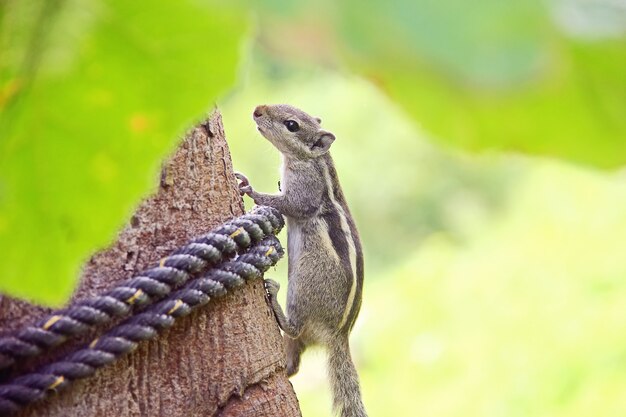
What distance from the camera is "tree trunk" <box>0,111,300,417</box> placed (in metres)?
0.68

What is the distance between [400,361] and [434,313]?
0.28 m

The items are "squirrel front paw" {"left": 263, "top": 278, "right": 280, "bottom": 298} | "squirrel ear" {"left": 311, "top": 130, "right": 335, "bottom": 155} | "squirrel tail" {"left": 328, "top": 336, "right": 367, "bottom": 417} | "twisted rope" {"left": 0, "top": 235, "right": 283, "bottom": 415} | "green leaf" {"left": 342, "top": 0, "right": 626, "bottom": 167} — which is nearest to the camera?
"green leaf" {"left": 342, "top": 0, "right": 626, "bottom": 167}

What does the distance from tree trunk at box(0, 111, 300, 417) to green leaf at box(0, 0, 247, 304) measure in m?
0.52

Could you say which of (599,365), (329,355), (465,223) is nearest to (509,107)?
(465,223)

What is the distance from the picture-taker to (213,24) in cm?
14

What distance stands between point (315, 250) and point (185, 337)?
2.20 ft

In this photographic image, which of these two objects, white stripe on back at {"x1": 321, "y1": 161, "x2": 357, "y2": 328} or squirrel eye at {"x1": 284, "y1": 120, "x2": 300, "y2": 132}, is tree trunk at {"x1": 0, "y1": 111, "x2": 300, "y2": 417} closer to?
white stripe on back at {"x1": 321, "y1": 161, "x2": 357, "y2": 328}

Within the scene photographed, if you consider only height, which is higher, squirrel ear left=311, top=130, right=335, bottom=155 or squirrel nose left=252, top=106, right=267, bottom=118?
squirrel nose left=252, top=106, right=267, bottom=118

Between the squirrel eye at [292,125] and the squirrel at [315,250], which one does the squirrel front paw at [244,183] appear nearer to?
the squirrel at [315,250]

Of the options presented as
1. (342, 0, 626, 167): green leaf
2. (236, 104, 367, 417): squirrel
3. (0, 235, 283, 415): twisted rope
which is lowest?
(342, 0, 626, 167): green leaf

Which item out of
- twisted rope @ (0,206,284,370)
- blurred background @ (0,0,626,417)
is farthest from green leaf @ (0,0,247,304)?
twisted rope @ (0,206,284,370)

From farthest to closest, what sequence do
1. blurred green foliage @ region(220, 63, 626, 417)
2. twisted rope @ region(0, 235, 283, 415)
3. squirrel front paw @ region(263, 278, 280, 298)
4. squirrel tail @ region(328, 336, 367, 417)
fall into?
blurred green foliage @ region(220, 63, 626, 417) → squirrel tail @ region(328, 336, 367, 417) → squirrel front paw @ region(263, 278, 280, 298) → twisted rope @ region(0, 235, 283, 415)

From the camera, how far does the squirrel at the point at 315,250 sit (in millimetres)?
1299

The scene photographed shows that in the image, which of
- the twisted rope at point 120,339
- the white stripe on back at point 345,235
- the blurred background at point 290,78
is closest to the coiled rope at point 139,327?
the twisted rope at point 120,339
